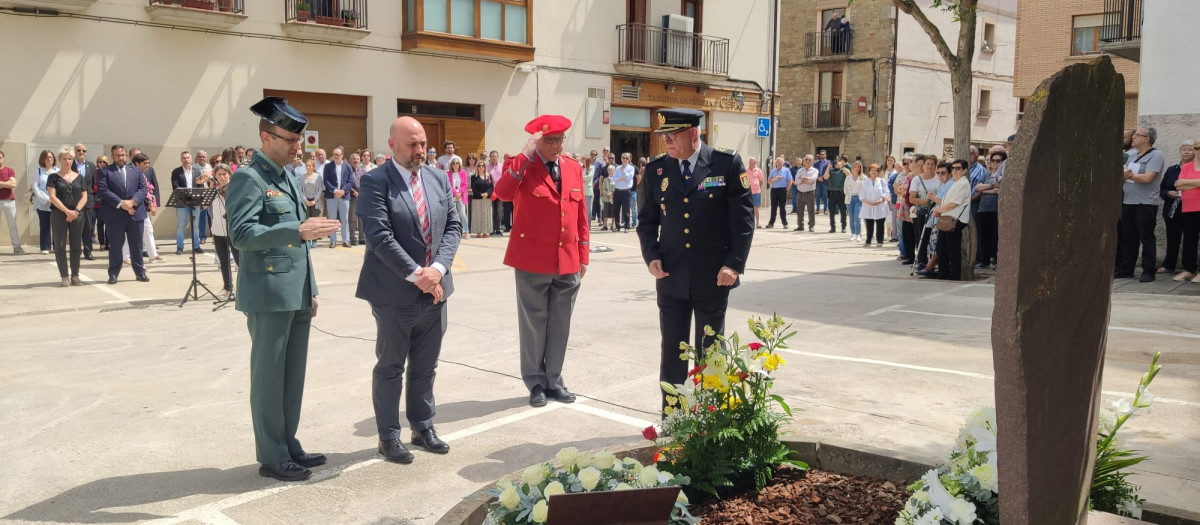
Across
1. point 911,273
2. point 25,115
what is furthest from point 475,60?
point 911,273

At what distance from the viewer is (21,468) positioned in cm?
492

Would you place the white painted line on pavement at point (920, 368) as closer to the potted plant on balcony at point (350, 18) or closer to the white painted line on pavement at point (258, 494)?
the white painted line on pavement at point (258, 494)

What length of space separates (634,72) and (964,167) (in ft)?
53.9

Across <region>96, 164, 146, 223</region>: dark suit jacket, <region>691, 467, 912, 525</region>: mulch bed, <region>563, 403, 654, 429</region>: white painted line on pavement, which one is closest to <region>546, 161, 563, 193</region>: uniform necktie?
<region>563, 403, 654, 429</region>: white painted line on pavement

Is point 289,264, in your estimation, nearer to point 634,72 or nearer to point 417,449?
point 417,449

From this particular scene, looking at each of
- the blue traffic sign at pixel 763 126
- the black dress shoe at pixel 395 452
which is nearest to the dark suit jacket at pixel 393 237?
the black dress shoe at pixel 395 452

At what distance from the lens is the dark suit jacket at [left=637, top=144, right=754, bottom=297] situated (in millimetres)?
5262

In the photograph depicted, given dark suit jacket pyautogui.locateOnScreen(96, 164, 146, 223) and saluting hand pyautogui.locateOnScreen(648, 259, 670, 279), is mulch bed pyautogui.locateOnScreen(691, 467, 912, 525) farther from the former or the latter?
dark suit jacket pyautogui.locateOnScreen(96, 164, 146, 223)

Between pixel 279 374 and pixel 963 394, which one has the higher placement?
pixel 279 374

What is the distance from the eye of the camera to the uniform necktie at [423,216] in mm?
5168

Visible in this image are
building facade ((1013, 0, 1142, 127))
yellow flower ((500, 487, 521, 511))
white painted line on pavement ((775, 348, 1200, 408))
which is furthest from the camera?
building facade ((1013, 0, 1142, 127))

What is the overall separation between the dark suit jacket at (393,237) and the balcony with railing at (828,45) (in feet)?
120

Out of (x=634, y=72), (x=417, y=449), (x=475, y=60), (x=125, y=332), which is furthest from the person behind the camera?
(x=634, y=72)

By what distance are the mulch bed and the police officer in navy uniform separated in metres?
1.69
